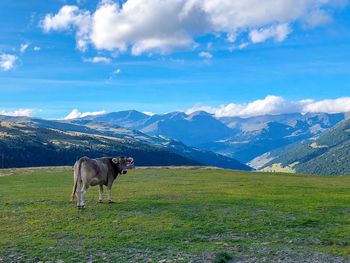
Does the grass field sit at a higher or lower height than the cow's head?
lower

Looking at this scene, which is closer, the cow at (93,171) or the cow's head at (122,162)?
the cow at (93,171)

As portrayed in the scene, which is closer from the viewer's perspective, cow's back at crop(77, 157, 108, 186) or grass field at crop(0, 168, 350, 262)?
grass field at crop(0, 168, 350, 262)

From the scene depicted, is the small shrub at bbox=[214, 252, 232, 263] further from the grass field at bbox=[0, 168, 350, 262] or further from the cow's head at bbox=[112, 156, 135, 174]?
the cow's head at bbox=[112, 156, 135, 174]

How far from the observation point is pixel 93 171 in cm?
2823

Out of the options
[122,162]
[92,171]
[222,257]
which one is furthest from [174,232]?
[122,162]

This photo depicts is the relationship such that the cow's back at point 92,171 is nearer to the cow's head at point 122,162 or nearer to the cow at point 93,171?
the cow at point 93,171

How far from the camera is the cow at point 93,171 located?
27516 millimetres

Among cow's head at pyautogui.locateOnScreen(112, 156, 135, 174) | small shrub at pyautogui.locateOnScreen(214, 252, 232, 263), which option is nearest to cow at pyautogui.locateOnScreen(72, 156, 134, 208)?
cow's head at pyautogui.locateOnScreen(112, 156, 135, 174)

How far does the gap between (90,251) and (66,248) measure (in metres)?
1.25

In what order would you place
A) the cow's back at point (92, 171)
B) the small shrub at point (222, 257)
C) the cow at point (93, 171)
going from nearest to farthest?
the small shrub at point (222, 257)
the cow at point (93, 171)
the cow's back at point (92, 171)

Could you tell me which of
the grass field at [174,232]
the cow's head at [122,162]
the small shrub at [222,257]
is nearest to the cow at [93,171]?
the cow's head at [122,162]

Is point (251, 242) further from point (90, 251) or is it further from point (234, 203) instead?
point (234, 203)

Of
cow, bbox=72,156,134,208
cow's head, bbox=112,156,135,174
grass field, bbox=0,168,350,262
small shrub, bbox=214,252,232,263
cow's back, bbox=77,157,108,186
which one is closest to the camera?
small shrub, bbox=214,252,232,263

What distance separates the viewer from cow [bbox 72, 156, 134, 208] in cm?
2752
